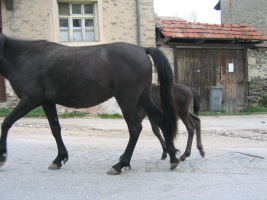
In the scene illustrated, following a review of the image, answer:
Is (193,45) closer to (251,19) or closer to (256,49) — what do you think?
(256,49)

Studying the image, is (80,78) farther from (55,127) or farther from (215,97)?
(215,97)

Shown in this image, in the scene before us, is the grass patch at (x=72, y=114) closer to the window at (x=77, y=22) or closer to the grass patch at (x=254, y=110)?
the window at (x=77, y=22)

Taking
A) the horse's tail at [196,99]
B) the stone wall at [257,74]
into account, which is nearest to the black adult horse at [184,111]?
the horse's tail at [196,99]

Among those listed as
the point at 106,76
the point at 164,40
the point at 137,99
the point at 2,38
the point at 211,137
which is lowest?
the point at 211,137

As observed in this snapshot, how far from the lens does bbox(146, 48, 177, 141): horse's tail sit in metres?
5.40

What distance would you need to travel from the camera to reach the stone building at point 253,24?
59.3ft

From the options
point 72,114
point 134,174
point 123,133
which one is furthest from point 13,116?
point 72,114

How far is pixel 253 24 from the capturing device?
24.8 meters

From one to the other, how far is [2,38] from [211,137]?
6481mm

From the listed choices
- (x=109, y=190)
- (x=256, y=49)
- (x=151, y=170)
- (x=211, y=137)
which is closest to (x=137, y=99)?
(x=151, y=170)

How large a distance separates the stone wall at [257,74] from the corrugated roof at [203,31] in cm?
98

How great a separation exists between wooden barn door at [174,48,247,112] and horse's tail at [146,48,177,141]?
11.4 meters

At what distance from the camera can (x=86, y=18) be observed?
15.9 m

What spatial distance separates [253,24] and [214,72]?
941cm
